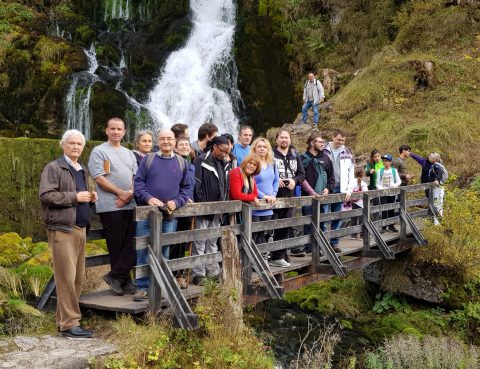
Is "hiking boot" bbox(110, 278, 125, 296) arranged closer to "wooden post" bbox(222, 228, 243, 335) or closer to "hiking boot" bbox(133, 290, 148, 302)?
"hiking boot" bbox(133, 290, 148, 302)

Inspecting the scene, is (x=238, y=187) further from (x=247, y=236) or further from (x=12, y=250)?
(x=12, y=250)

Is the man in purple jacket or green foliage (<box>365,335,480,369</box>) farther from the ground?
the man in purple jacket

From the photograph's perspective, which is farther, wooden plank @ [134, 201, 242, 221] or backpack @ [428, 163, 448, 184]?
backpack @ [428, 163, 448, 184]

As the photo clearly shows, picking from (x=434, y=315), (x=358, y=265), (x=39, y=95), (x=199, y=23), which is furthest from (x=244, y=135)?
(x=199, y=23)

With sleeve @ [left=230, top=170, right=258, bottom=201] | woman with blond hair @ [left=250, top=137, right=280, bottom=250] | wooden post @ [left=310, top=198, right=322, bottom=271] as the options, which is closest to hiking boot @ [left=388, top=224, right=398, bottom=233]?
wooden post @ [left=310, top=198, right=322, bottom=271]

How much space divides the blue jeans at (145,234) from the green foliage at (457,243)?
6978 millimetres

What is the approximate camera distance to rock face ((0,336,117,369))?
4.84 m

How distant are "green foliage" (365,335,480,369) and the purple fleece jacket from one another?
4.32 m

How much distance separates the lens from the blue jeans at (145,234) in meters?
5.86

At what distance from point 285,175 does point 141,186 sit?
9.31ft

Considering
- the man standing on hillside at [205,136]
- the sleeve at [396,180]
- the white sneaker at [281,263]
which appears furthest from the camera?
the sleeve at [396,180]

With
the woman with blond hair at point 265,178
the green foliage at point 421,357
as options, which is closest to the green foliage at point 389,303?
the green foliage at point 421,357

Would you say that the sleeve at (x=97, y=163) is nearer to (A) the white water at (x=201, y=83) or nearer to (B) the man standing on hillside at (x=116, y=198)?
(B) the man standing on hillside at (x=116, y=198)

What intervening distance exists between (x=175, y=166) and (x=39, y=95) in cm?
1784
